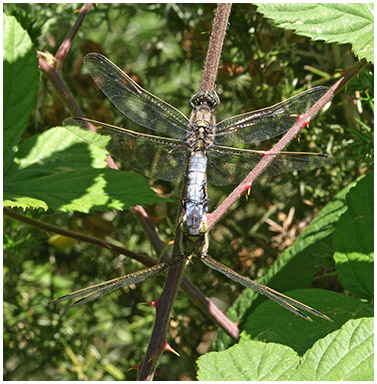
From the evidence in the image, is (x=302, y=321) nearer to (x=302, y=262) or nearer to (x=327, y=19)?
(x=302, y=262)

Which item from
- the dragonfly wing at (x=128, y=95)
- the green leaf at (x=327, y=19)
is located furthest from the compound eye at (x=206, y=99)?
→ the green leaf at (x=327, y=19)

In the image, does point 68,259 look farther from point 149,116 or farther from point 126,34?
point 126,34

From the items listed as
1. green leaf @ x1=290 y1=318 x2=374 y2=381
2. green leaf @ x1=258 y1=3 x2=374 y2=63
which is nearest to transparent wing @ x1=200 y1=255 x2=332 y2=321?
green leaf @ x1=290 y1=318 x2=374 y2=381

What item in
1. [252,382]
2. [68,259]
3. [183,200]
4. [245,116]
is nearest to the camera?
[252,382]

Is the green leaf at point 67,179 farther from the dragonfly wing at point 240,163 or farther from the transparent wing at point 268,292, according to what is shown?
the transparent wing at point 268,292

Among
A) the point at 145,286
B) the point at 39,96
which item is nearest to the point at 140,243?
Result: the point at 145,286

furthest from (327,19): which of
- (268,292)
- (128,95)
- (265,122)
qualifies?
(268,292)
